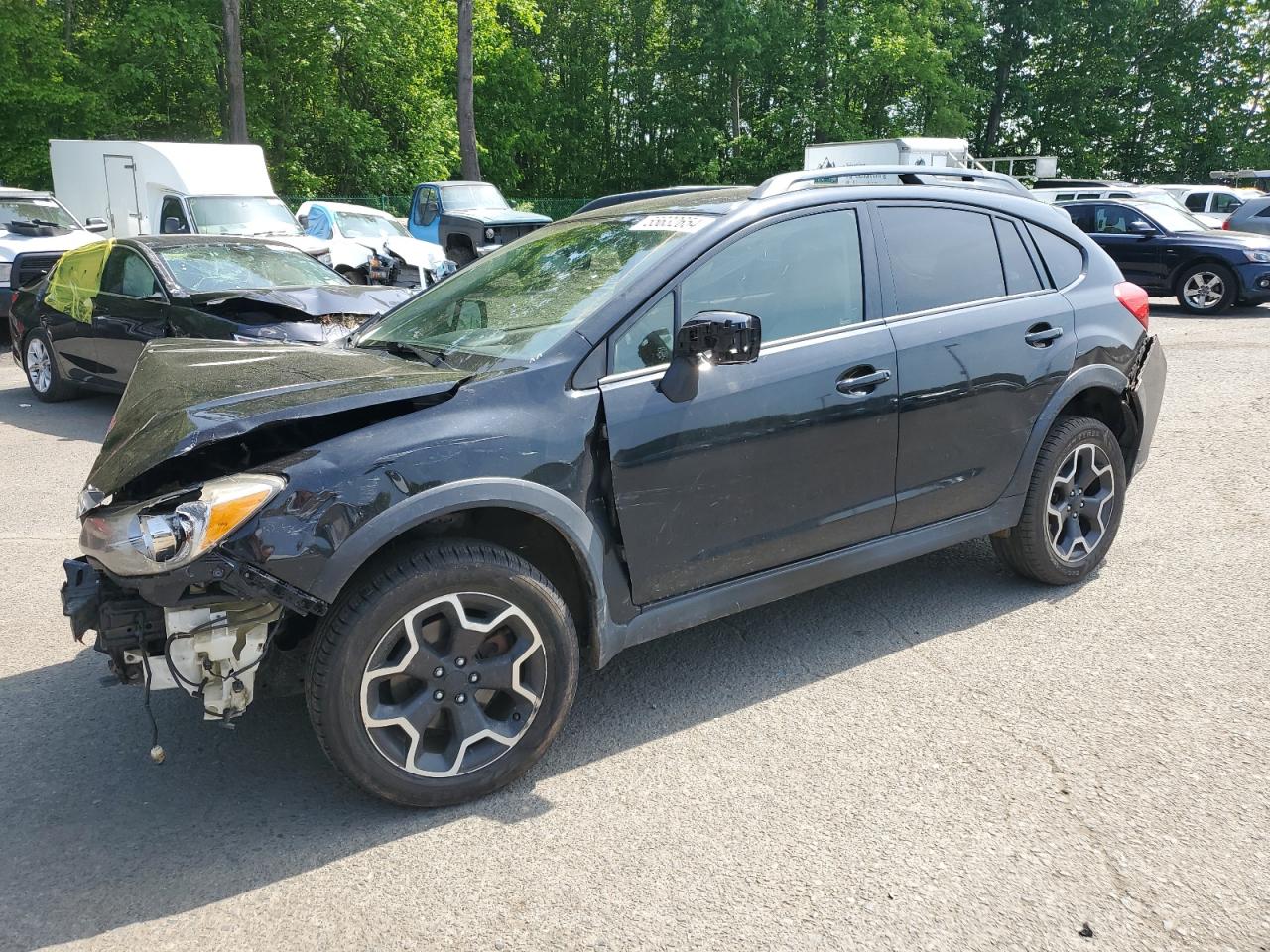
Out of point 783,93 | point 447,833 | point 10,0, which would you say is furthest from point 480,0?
point 447,833

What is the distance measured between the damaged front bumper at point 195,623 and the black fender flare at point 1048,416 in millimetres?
2824

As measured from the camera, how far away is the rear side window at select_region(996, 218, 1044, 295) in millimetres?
4355

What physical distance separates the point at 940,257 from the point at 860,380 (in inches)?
30.7

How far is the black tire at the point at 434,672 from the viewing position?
2830mm

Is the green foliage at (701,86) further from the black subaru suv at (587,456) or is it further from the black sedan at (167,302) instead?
the black subaru suv at (587,456)

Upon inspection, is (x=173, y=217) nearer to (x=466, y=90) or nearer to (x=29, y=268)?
(x=29, y=268)

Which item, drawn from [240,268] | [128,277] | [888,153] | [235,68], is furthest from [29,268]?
[888,153]

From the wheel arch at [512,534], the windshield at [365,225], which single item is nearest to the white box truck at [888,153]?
the windshield at [365,225]

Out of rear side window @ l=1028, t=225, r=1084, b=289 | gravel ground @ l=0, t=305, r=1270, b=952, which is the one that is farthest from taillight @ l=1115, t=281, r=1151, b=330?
gravel ground @ l=0, t=305, r=1270, b=952

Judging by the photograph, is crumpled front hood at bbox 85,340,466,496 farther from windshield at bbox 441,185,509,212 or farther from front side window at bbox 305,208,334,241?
windshield at bbox 441,185,509,212

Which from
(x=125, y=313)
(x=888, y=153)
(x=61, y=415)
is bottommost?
(x=61, y=415)

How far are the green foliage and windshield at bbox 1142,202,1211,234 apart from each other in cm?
1896

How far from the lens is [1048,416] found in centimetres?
429

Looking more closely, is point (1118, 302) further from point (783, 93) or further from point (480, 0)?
point (783, 93)
